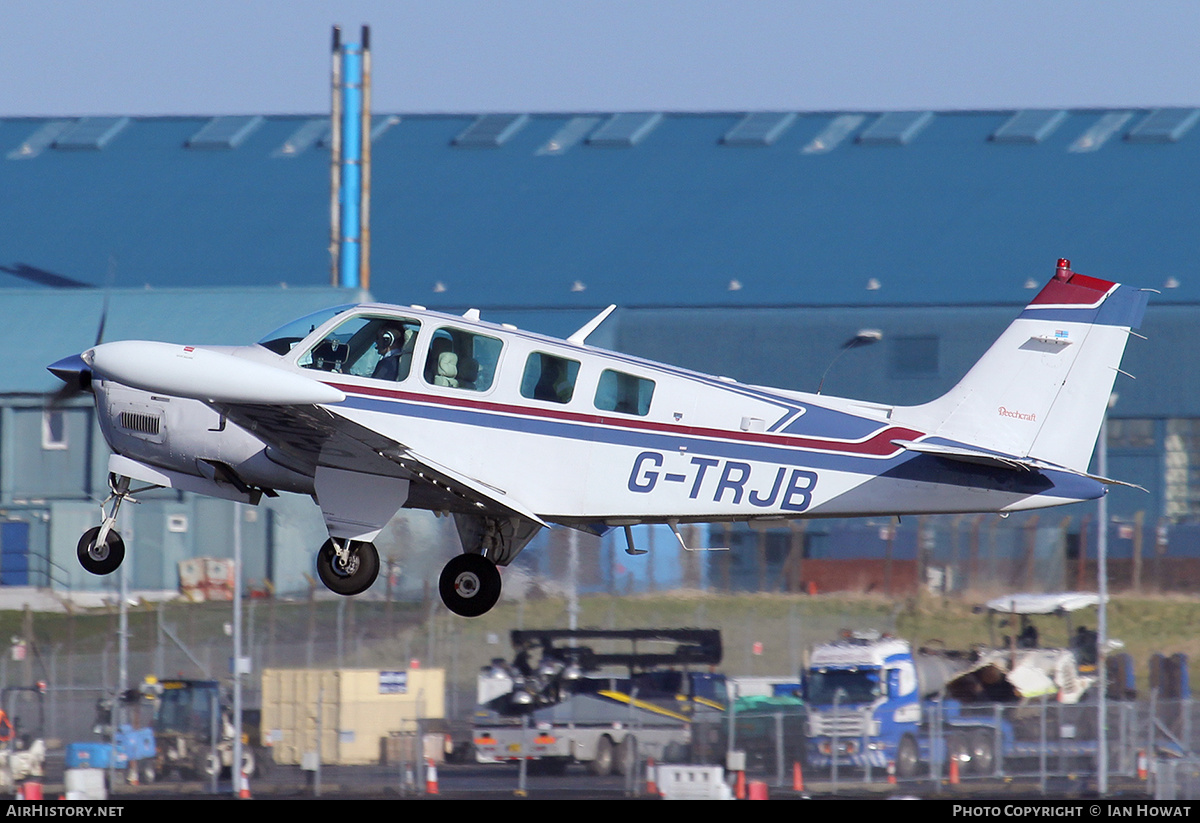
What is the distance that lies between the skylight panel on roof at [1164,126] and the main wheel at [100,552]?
123 feet

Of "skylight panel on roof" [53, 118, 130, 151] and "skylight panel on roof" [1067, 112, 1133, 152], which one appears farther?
"skylight panel on roof" [53, 118, 130, 151]

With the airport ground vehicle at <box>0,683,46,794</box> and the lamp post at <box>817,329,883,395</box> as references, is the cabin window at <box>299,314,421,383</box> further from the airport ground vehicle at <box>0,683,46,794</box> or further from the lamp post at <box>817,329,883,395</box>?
the airport ground vehicle at <box>0,683,46,794</box>

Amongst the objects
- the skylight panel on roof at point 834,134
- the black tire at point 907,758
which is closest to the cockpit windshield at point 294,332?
the black tire at point 907,758

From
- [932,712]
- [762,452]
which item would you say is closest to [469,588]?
[762,452]

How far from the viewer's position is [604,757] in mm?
23609

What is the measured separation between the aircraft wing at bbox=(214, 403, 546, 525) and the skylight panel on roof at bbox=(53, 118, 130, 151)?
3642 centimetres

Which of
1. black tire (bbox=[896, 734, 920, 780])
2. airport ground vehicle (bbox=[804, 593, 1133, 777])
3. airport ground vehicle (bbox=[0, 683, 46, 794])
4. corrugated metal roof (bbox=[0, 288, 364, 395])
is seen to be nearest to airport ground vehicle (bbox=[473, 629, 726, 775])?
airport ground vehicle (bbox=[804, 593, 1133, 777])

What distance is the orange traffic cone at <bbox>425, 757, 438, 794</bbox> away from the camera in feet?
76.3

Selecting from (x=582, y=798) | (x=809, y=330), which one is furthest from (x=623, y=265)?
(x=582, y=798)

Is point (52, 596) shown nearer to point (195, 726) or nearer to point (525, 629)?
point (195, 726)

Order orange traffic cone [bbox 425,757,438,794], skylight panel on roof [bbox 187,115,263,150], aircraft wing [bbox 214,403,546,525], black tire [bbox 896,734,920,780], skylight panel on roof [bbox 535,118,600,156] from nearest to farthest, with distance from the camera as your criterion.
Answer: aircraft wing [bbox 214,403,546,525] < orange traffic cone [bbox 425,757,438,794] < black tire [bbox 896,734,920,780] < skylight panel on roof [bbox 535,118,600,156] < skylight panel on roof [bbox 187,115,263,150]

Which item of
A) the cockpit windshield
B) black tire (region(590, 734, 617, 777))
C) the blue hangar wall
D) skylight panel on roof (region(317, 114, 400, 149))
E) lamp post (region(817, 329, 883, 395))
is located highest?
skylight panel on roof (region(317, 114, 400, 149))

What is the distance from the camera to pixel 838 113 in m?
47.2
